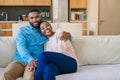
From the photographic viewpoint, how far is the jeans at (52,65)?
2.13 m

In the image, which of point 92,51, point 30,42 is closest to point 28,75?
point 30,42

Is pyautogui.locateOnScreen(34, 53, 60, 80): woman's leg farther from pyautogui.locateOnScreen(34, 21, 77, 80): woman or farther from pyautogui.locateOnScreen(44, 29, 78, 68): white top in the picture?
pyautogui.locateOnScreen(44, 29, 78, 68): white top

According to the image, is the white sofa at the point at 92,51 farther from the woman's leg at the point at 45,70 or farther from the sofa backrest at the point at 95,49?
the woman's leg at the point at 45,70

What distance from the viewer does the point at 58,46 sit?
249 cm

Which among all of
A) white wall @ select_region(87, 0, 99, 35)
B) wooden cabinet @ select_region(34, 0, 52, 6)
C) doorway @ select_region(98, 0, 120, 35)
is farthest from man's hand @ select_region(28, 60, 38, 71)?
wooden cabinet @ select_region(34, 0, 52, 6)

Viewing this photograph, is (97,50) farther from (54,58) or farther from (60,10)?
(60,10)

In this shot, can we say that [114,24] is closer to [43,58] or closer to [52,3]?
[52,3]

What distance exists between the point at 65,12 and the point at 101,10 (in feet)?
4.85

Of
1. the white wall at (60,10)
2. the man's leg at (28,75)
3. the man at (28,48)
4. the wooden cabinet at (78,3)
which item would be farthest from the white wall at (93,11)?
the man's leg at (28,75)

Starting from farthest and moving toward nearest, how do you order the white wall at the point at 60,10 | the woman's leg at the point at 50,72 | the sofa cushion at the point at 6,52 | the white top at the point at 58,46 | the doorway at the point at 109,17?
the white wall at the point at 60,10, the doorway at the point at 109,17, the sofa cushion at the point at 6,52, the white top at the point at 58,46, the woman's leg at the point at 50,72

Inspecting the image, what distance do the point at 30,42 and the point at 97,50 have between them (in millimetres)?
856

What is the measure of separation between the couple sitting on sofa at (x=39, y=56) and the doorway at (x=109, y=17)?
3.65 metres

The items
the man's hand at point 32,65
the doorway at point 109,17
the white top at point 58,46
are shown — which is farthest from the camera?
the doorway at point 109,17

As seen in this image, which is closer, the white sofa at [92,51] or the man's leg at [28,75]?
the man's leg at [28,75]
